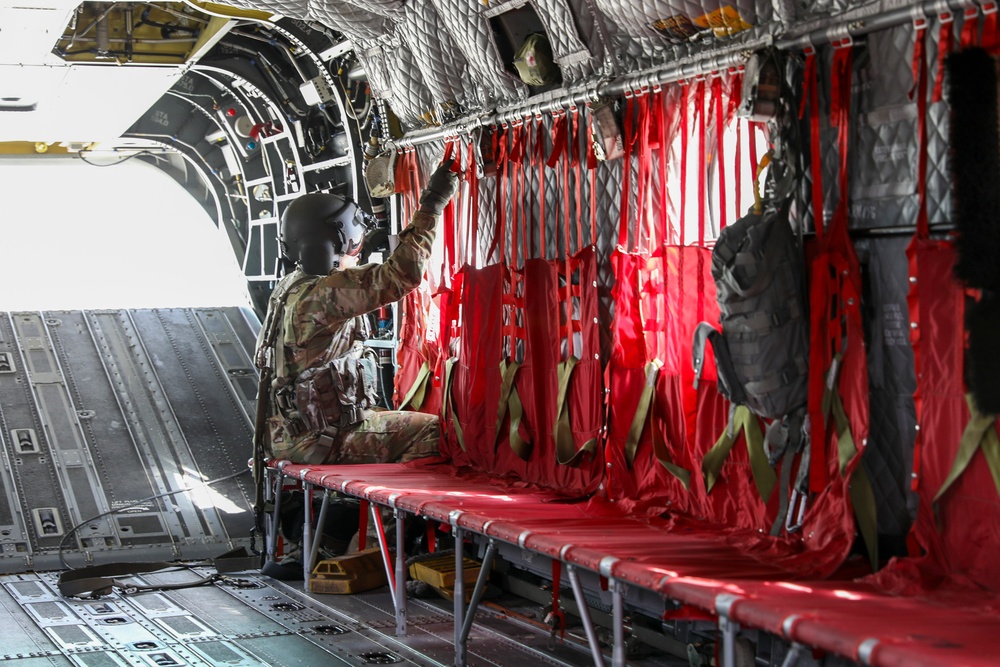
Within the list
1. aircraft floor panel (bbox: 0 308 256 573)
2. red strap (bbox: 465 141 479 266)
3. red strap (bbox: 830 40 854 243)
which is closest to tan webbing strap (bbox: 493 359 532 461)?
red strap (bbox: 465 141 479 266)

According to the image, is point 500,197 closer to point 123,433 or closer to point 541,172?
point 541,172

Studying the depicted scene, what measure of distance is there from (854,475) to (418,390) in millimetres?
3893

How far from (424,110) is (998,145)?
421 centimetres

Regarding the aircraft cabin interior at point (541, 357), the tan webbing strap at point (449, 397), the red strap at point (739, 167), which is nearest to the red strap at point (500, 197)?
the aircraft cabin interior at point (541, 357)

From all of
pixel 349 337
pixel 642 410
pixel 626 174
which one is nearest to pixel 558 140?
pixel 626 174

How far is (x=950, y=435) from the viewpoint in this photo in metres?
3.76

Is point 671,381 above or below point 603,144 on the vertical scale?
below

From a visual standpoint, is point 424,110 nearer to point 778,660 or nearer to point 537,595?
point 537,595

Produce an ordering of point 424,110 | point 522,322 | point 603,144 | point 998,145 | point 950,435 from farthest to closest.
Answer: point 424,110
point 522,322
point 603,144
point 950,435
point 998,145

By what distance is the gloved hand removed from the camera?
6.68 meters

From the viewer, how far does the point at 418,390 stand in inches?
298

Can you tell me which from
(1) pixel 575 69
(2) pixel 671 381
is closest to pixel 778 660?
(2) pixel 671 381

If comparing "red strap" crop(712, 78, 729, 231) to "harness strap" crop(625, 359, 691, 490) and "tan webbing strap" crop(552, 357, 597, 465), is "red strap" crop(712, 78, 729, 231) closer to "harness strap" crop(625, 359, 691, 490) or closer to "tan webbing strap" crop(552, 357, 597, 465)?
"harness strap" crop(625, 359, 691, 490)

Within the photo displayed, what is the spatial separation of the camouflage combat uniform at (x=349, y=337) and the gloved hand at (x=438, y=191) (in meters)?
0.05
